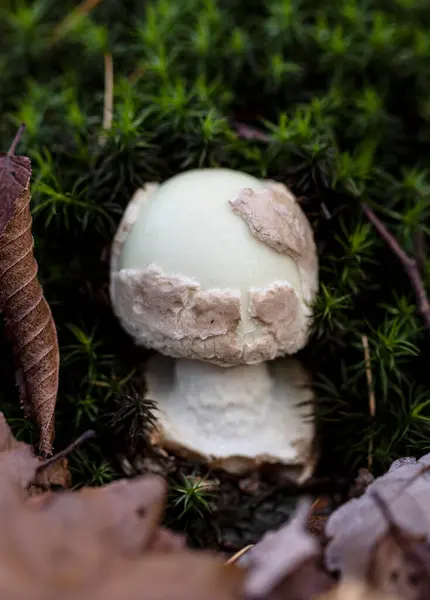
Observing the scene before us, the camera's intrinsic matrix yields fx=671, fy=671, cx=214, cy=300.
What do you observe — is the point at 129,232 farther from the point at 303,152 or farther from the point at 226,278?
the point at 303,152

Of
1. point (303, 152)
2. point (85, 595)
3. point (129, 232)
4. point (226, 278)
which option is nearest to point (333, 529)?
point (85, 595)

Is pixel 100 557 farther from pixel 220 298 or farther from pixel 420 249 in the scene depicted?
pixel 420 249

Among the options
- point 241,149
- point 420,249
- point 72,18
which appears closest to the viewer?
point 241,149

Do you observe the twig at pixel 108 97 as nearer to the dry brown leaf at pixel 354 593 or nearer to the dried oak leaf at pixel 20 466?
the dried oak leaf at pixel 20 466

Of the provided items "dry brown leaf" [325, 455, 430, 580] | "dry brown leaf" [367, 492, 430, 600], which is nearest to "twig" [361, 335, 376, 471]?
"dry brown leaf" [325, 455, 430, 580]

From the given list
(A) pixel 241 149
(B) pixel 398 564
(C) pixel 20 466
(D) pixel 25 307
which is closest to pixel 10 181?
(D) pixel 25 307

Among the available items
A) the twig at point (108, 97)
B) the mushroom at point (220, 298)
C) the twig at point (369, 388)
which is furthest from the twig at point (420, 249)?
the twig at point (108, 97)
